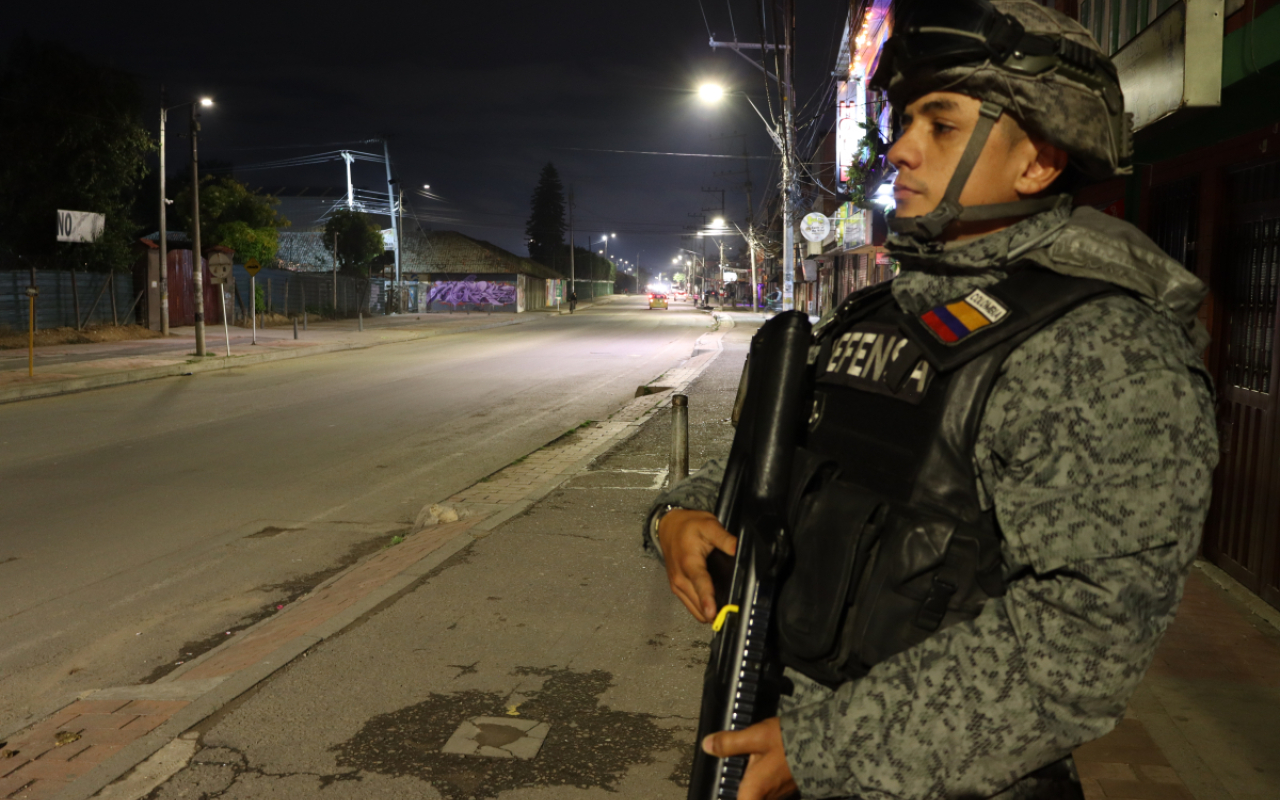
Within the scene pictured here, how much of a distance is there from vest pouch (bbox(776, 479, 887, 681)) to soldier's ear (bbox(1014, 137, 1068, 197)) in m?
0.53

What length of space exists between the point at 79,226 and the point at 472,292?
134 feet

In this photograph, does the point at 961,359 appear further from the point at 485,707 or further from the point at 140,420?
the point at 140,420

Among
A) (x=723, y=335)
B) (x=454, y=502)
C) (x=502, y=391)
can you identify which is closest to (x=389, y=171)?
(x=723, y=335)

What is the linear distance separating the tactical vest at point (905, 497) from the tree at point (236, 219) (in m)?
37.4

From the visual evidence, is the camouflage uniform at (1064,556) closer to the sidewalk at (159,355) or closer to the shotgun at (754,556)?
the shotgun at (754,556)

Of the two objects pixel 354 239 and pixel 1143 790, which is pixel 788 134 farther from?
pixel 354 239

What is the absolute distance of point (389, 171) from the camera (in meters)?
55.8

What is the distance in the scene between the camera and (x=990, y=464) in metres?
1.23

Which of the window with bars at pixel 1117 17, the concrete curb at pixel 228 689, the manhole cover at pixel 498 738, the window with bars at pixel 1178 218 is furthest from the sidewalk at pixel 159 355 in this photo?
the window with bars at pixel 1178 218

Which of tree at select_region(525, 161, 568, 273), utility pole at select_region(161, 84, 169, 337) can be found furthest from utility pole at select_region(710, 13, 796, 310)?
tree at select_region(525, 161, 568, 273)

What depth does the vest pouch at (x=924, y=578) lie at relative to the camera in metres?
1.23

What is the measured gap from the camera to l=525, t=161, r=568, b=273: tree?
128 m

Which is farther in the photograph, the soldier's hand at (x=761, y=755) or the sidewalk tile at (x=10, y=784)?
the sidewalk tile at (x=10, y=784)

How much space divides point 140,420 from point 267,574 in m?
7.32
